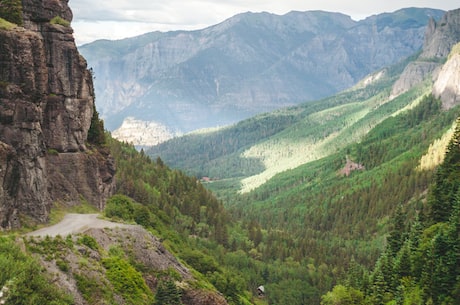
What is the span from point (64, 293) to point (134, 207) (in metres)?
50.2

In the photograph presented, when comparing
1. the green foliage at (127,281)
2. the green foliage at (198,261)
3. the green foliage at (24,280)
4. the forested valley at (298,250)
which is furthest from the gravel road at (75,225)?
the green foliage at (198,261)

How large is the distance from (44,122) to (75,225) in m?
22.9

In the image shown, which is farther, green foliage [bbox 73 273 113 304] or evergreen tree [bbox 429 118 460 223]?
evergreen tree [bbox 429 118 460 223]

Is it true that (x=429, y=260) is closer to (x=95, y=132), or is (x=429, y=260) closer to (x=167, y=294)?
(x=167, y=294)

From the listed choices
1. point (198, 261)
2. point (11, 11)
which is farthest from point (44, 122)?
point (198, 261)

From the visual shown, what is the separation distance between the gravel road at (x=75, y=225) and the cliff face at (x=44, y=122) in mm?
3014

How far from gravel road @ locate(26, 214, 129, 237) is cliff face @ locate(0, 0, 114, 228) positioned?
9.89 feet

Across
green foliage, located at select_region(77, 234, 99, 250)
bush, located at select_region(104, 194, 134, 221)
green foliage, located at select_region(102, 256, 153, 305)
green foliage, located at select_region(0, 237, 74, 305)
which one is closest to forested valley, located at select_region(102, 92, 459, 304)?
bush, located at select_region(104, 194, 134, 221)

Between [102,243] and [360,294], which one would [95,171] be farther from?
[360,294]

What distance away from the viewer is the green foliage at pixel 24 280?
42750 mm

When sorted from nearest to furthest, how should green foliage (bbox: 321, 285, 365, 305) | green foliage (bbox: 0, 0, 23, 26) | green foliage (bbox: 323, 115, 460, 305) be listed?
green foliage (bbox: 323, 115, 460, 305), green foliage (bbox: 0, 0, 23, 26), green foliage (bbox: 321, 285, 365, 305)

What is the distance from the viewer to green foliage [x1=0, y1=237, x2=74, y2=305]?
42.8 m

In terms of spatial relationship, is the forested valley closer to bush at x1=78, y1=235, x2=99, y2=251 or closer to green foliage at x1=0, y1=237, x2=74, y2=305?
bush at x1=78, y1=235, x2=99, y2=251

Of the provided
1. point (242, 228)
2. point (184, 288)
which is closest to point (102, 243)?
point (184, 288)
